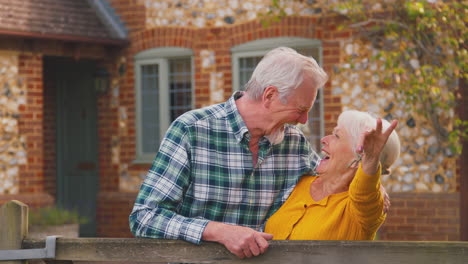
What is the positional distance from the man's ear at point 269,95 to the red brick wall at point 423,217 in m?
6.68

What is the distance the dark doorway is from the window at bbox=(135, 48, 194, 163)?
1084 mm

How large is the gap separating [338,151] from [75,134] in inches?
387

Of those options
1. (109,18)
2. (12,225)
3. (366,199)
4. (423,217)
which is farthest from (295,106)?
(109,18)

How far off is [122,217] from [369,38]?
4.21 metres

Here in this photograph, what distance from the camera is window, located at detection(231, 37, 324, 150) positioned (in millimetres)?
10586

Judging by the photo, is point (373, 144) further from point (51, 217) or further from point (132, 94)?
point (132, 94)

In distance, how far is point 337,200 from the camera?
3619 mm

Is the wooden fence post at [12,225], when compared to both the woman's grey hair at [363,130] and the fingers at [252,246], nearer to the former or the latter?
the fingers at [252,246]

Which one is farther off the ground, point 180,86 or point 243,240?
point 180,86

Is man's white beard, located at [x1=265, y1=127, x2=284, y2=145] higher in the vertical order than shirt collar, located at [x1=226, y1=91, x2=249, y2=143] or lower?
lower

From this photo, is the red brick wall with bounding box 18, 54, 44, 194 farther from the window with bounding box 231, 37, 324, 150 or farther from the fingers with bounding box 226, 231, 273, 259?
the fingers with bounding box 226, 231, 273, 259

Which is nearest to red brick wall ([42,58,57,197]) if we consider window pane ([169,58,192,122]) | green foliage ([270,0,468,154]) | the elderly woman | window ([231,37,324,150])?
window pane ([169,58,192,122])

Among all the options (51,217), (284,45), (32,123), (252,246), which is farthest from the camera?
(32,123)

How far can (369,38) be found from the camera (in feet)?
33.1
